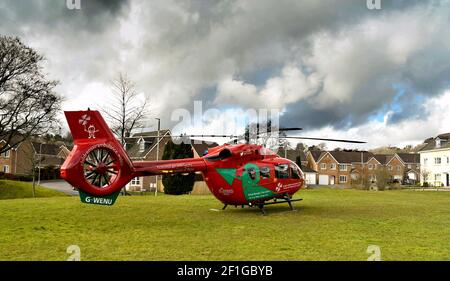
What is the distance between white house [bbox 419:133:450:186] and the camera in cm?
7362

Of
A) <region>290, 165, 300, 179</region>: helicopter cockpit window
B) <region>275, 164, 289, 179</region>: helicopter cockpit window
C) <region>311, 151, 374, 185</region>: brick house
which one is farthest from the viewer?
<region>311, 151, 374, 185</region>: brick house

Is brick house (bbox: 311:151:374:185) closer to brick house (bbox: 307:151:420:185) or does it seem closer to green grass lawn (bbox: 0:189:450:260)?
brick house (bbox: 307:151:420:185)

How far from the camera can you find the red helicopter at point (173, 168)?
13633 millimetres

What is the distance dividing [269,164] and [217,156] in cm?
273

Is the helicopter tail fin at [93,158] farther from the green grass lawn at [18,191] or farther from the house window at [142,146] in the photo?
the house window at [142,146]

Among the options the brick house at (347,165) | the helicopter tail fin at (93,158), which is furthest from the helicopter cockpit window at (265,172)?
the brick house at (347,165)

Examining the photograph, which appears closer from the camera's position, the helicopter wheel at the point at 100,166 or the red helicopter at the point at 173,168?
the red helicopter at the point at 173,168

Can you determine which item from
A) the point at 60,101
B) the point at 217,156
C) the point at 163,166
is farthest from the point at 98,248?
the point at 60,101

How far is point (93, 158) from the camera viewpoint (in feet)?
45.6

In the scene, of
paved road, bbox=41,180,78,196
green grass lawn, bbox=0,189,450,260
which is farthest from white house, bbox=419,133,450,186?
green grass lawn, bbox=0,189,450,260

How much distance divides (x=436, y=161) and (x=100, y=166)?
Answer: 77362 mm

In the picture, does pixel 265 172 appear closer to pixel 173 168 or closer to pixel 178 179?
pixel 173 168

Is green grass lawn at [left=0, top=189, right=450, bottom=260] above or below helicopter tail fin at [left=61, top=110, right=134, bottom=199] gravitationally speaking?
below

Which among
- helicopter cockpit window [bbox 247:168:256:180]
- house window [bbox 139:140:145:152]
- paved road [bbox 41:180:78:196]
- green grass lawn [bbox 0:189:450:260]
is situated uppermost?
house window [bbox 139:140:145:152]
